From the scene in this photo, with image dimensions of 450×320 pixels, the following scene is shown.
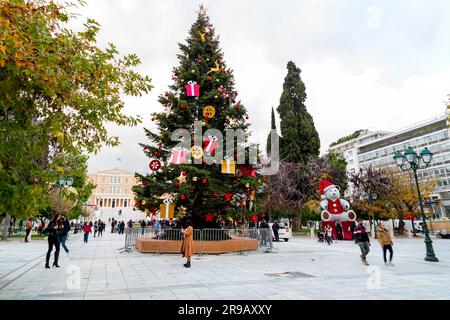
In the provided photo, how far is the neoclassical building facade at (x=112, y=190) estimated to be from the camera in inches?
3824

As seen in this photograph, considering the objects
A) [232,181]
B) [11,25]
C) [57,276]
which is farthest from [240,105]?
[11,25]

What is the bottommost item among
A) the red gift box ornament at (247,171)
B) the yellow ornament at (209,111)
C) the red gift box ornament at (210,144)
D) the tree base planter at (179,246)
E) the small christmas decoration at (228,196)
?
the tree base planter at (179,246)

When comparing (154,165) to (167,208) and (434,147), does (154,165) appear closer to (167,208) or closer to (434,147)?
(167,208)

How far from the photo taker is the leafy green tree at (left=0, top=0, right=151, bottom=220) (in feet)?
15.0

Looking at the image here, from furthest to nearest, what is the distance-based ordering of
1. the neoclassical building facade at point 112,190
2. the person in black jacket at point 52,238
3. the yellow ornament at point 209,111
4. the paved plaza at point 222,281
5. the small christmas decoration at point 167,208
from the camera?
the neoclassical building facade at point 112,190 < the yellow ornament at point 209,111 < the small christmas decoration at point 167,208 < the person in black jacket at point 52,238 < the paved plaza at point 222,281

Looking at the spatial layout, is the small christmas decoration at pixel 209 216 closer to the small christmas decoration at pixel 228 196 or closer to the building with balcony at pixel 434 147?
the small christmas decoration at pixel 228 196

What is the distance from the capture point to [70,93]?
5.41 m

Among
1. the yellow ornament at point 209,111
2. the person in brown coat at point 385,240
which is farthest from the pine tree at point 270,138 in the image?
the person in brown coat at point 385,240

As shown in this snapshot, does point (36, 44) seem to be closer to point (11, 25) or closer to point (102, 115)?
point (11, 25)

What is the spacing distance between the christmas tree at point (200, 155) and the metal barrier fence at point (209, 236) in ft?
2.72

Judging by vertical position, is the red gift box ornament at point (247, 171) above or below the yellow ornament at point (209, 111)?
below

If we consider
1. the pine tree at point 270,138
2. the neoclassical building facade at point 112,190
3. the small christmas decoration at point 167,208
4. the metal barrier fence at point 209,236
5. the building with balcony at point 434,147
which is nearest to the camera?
the small christmas decoration at point 167,208

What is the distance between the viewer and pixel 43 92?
5.47 meters

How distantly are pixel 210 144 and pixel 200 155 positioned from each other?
1.01 metres
